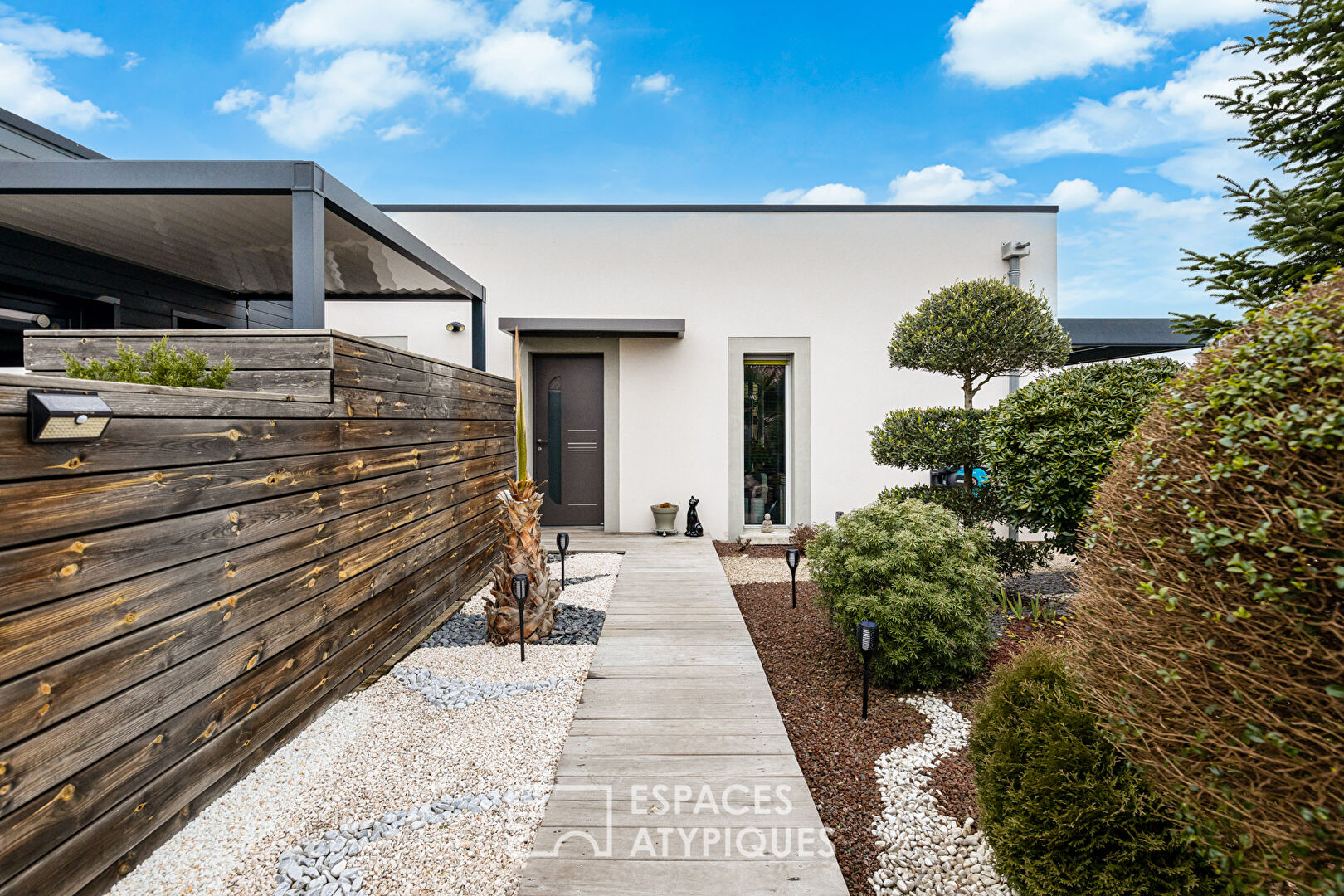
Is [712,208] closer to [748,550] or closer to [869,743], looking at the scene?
[748,550]

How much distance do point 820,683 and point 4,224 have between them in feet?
19.9

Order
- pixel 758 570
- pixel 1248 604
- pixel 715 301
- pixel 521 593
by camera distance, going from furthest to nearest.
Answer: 1. pixel 715 301
2. pixel 758 570
3. pixel 521 593
4. pixel 1248 604

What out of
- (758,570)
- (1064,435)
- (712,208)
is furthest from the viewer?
(712,208)

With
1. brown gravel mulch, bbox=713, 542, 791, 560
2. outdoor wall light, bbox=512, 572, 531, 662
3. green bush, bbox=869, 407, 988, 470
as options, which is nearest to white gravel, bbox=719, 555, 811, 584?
brown gravel mulch, bbox=713, 542, 791, 560

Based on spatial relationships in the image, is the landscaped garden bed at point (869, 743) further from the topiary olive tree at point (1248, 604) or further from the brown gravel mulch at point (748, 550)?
the brown gravel mulch at point (748, 550)

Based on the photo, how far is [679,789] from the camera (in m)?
2.02

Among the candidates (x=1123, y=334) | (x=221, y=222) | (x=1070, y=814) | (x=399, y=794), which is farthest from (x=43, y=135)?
(x=1123, y=334)

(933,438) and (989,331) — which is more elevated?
(989,331)

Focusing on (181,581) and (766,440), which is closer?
(181,581)

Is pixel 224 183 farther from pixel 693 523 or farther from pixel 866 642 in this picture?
pixel 693 523

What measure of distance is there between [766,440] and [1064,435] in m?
3.83

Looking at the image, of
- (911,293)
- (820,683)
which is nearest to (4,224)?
(820,683)

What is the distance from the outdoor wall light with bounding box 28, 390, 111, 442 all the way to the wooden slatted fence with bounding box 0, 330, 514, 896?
26 millimetres

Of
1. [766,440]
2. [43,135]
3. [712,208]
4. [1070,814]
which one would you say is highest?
[712,208]
